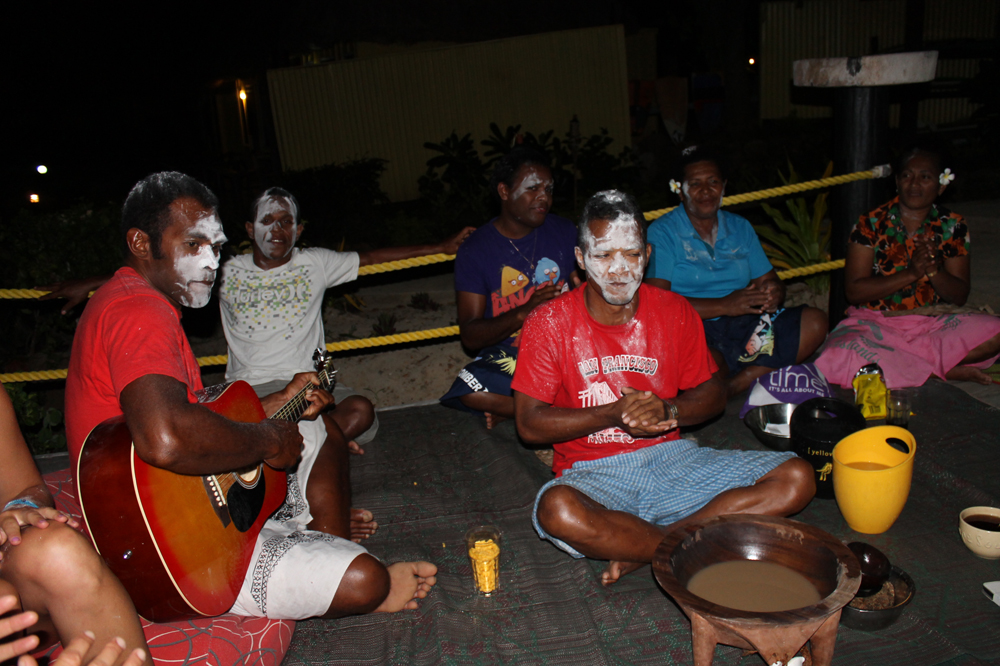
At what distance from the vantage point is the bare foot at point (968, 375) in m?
3.83

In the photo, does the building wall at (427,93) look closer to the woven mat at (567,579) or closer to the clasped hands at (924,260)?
the clasped hands at (924,260)

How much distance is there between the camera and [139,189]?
7.57ft

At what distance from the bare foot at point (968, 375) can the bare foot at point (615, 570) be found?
7.86 ft

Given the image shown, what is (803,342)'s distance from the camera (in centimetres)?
394

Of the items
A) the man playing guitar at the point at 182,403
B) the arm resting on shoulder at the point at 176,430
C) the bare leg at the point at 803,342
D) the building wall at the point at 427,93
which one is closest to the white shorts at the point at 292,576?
the man playing guitar at the point at 182,403

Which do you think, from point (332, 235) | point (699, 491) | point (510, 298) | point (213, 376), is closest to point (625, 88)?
point (332, 235)

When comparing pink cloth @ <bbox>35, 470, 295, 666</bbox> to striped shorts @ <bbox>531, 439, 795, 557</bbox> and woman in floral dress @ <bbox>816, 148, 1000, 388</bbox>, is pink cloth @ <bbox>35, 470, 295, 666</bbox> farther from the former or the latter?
woman in floral dress @ <bbox>816, 148, 1000, 388</bbox>

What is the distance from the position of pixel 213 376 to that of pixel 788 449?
4.83 m

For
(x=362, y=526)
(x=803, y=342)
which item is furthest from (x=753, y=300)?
(x=362, y=526)

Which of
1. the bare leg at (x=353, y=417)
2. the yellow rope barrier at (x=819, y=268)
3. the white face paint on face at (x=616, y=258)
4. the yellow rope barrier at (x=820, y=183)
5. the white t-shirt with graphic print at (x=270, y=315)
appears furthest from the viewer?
the yellow rope barrier at (x=819, y=268)

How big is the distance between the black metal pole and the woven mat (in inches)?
48.3

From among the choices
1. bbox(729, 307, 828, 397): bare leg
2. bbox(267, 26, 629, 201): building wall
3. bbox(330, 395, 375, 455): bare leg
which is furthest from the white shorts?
bbox(267, 26, 629, 201): building wall

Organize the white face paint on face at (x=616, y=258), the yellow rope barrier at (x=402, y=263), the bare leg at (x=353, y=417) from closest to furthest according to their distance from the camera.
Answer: the white face paint on face at (x=616, y=258), the bare leg at (x=353, y=417), the yellow rope barrier at (x=402, y=263)

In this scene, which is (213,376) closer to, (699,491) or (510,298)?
(510,298)
